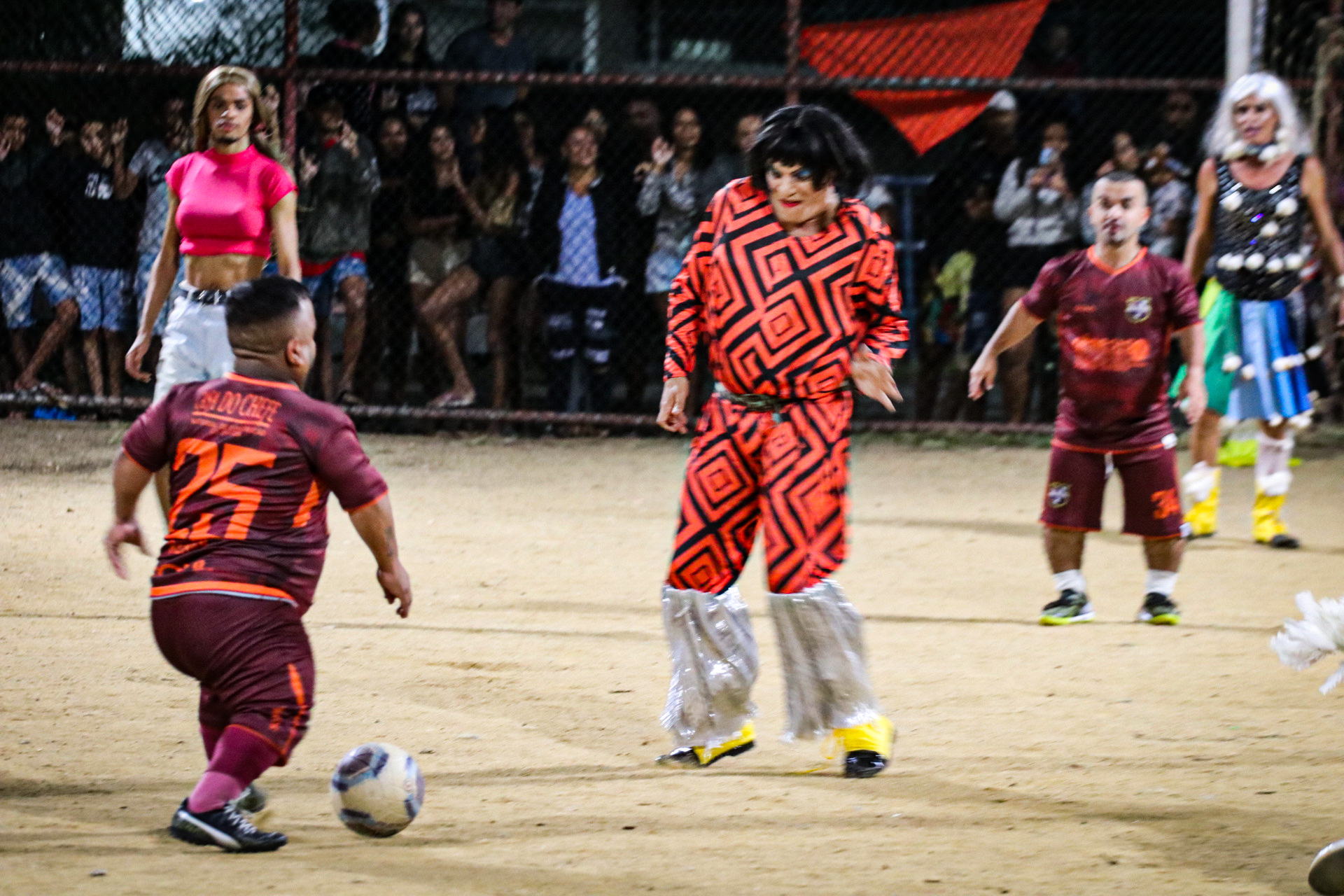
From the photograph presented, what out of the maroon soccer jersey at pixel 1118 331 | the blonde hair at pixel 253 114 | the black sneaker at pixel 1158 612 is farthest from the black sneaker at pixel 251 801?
the black sneaker at pixel 1158 612

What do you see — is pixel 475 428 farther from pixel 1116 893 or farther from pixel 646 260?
pixel 1116 893

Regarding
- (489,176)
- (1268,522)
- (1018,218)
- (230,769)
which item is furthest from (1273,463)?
(230,769)

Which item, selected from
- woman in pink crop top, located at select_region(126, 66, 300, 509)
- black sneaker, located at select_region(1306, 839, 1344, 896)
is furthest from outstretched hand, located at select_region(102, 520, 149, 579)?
black sneaker, located at select_region(1306, 839, 1344, 896)

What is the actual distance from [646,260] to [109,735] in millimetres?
6665

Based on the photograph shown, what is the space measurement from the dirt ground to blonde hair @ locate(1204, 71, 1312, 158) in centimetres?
179

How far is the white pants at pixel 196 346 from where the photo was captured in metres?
5.98

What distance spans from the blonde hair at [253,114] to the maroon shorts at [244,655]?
2758mm

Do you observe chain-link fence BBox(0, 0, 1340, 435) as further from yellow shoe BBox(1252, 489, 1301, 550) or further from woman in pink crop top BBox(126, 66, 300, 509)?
woman in pink crop top BBox(126, 66, 300, 509)

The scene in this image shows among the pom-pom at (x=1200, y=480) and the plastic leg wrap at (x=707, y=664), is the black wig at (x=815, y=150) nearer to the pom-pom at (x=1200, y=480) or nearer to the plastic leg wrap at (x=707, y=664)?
the plastic leg wrap at (x=707, y=664)

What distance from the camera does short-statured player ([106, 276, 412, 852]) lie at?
12.1ft

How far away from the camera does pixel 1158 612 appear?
635 centimetres

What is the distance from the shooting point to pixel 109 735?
461 cm

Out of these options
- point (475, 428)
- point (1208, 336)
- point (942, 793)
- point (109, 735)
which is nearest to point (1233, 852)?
point (942, 793)

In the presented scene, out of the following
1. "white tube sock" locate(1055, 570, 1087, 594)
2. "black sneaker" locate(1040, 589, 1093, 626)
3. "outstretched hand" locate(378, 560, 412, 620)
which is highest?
"outstretched hand" locate(378, 560, 412, 620)
